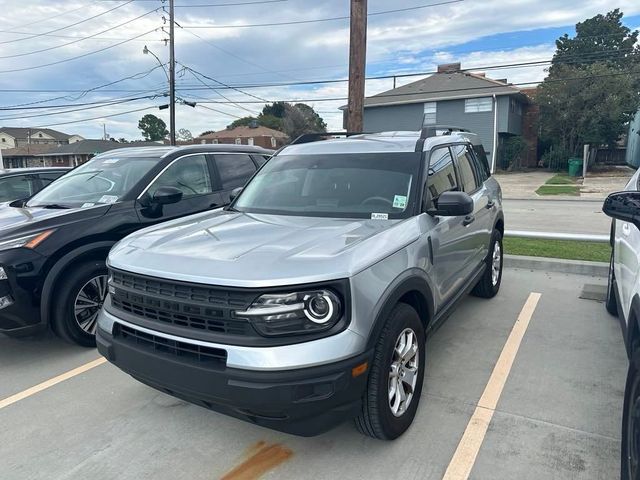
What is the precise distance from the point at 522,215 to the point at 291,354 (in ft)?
43.5

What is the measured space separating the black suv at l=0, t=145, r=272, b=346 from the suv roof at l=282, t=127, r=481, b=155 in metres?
1.56

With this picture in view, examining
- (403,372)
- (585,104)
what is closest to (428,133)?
(403,372)

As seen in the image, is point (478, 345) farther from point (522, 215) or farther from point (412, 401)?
point (522, 215)

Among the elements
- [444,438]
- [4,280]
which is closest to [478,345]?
[444,438]

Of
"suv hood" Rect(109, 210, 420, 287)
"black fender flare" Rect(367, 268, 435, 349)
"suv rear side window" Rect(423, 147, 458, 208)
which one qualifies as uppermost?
"suv rear side window" Rect(423, 147, 458, 208)

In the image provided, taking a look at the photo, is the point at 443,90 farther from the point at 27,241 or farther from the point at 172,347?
the point at 172,347

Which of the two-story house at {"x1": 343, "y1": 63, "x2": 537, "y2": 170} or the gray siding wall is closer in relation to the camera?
the two-story house at {"x1": 343, "y1": 63, "x2": 537, "y2": 170}

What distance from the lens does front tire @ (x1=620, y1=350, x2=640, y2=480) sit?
83.4 inches

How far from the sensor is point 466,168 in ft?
16.0

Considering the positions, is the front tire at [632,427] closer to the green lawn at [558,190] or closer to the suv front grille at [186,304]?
the suv front grille at [186,304]

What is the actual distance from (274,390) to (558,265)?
238 inches

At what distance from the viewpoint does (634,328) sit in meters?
2.57

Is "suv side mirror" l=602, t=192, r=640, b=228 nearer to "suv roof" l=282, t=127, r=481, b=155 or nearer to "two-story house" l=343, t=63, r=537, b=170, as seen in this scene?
"suv roof" l=282, t=127, r=481, b=155

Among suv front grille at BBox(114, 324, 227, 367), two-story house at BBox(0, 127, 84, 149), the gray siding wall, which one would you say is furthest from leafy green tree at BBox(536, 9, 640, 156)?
two-story house at BBox(0, 127, 84, 149)
